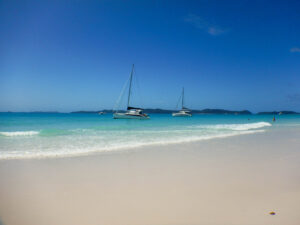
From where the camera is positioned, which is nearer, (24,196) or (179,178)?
(24,196)

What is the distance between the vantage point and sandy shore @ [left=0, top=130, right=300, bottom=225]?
311cm

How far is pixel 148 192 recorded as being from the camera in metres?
4.10

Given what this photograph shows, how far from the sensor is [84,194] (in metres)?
3.96

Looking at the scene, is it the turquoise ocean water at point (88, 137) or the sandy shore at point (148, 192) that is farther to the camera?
the turquoise ocean water at point (88, 137)

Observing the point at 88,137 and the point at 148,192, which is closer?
the point at 148,192

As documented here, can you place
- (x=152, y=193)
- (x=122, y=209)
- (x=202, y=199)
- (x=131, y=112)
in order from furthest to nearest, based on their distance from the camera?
(x=131, y=112)
(x=152, y=193)
(x=202, y=199)
(x=122, y=209)

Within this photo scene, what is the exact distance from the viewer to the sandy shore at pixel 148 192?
122 inches

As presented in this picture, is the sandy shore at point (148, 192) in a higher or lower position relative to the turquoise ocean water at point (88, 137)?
higher

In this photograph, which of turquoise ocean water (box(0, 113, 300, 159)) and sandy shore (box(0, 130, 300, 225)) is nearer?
sandy shore (box(0, 130, 300, 225))

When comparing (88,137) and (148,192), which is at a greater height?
(148,192)

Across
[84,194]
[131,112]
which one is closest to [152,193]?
[84,194]

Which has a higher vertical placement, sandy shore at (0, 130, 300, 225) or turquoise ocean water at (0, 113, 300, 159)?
sandy shore at (0, 130, 300, 225)

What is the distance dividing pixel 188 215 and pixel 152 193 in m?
1.08

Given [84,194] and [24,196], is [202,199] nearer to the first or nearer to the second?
[84,194]
